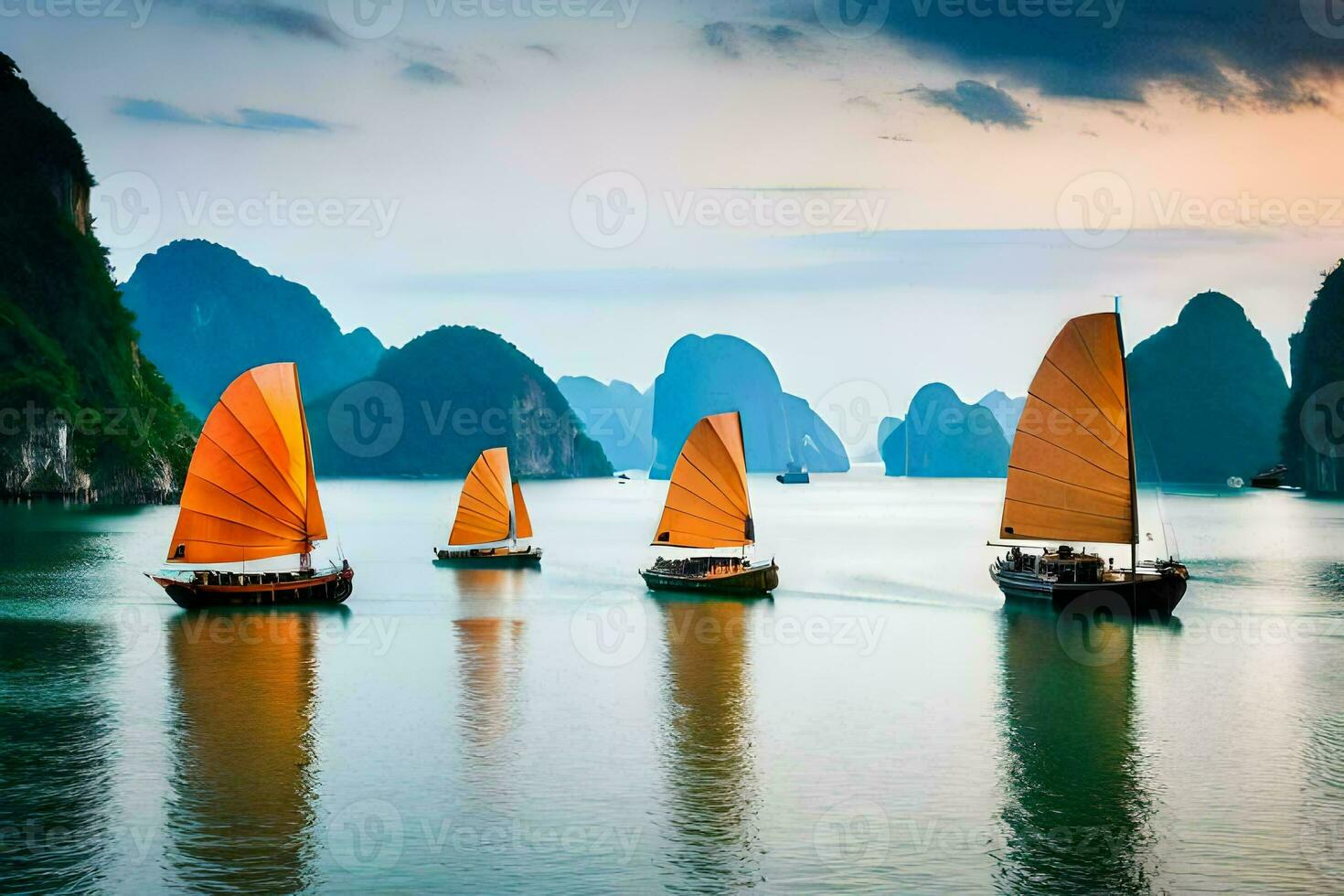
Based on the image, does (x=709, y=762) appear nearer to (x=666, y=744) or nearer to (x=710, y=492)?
(x=666, y=744)

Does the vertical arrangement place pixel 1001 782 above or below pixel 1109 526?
below

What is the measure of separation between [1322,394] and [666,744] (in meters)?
179

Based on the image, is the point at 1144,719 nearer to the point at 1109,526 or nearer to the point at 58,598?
the point at 1109,526

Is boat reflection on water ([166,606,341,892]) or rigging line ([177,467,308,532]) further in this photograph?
rigging line ([177,467,308,532])

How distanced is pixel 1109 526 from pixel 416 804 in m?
32.0

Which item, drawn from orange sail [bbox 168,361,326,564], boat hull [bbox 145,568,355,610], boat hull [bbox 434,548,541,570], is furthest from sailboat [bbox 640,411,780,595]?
boat hull [bbox 434,548,541,570]

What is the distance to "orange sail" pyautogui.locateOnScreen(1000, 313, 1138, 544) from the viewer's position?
47344mm

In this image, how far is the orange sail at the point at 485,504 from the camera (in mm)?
66688

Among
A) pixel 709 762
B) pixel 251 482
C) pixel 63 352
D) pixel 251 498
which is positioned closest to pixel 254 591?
pixel 251 498

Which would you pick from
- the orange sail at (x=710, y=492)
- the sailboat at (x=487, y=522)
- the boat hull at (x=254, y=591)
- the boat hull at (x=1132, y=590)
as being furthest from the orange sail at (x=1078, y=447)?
the sailboat at (x=487, y=522)

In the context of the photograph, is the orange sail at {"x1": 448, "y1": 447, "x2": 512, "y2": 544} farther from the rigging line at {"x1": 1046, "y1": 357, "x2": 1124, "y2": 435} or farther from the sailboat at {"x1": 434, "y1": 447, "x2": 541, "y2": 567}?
the rigging line at {"x1": 1046, "y1": 357, "x2": 1124, "y2": 435}

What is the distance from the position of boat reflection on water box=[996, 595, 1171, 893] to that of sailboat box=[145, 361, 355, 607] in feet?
88.9

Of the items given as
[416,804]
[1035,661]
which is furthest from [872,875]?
[1035,661]

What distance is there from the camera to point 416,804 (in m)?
24.3
